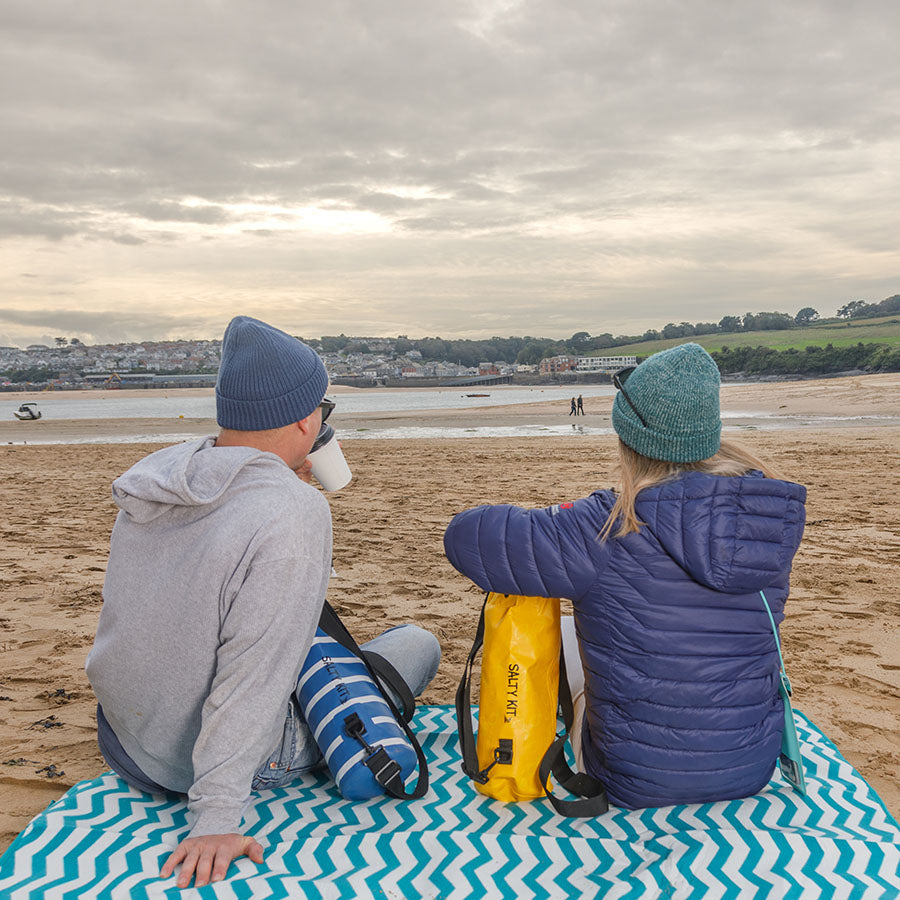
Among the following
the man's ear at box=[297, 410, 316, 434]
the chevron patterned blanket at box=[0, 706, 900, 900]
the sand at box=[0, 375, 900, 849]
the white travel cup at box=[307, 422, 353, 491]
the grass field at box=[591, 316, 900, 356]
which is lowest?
the sand at box=[0, 375, 900, 849]

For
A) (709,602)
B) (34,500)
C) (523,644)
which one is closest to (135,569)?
(523,644)

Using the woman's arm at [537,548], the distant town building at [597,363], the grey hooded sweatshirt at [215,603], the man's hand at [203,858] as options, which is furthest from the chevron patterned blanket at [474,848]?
the distant town building at [597,363]

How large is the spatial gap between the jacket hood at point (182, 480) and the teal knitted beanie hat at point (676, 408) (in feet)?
3.21

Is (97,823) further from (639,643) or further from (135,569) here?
(639,643)

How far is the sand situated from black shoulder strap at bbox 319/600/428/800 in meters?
0.84

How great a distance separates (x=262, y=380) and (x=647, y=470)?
1.07 metres

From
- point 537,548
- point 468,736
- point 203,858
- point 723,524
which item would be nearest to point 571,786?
point 468,736

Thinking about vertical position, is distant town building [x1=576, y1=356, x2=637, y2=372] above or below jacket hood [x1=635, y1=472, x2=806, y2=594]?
above

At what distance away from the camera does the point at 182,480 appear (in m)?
1.70

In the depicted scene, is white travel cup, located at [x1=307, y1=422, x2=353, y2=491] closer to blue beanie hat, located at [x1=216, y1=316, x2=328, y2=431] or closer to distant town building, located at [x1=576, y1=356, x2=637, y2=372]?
blue beanie hat, located at [x1=216, y1=316, x2=328, y2=431]

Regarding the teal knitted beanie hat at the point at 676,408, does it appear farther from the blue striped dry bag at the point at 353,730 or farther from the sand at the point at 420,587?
the blue striped dry bag at the point at 353,730

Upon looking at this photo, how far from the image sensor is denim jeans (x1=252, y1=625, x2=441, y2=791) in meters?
2.19

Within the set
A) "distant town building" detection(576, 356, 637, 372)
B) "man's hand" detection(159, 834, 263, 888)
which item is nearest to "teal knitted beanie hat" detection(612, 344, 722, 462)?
"man's hand" detection(159, 834, 263, 888)

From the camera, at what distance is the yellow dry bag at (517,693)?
2.12 metres
